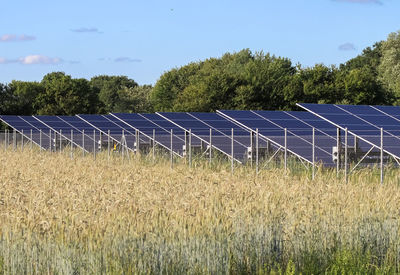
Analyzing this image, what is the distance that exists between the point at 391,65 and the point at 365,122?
47442 mm

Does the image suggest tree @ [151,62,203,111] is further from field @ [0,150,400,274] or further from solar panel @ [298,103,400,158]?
field @ [0,150,400,274]

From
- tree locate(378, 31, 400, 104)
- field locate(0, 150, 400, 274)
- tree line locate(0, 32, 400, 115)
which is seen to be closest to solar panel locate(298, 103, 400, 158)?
field locate(0, 150, 400, 274)

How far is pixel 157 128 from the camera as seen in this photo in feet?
110

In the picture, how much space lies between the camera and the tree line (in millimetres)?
59562

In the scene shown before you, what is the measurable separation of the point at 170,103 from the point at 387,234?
2820 inches

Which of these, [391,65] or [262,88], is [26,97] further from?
[391,65]

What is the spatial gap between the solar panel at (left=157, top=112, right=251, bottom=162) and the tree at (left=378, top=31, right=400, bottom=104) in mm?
33397

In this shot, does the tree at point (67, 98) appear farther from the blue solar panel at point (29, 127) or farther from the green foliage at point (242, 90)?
the blue solar panel at point (29, 127)

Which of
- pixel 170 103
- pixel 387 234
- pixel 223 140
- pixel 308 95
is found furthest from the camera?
pixel 170 103

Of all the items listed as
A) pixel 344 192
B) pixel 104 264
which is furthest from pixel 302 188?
pixel 104 264

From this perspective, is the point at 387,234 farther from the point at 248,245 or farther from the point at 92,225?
the point at 92,225

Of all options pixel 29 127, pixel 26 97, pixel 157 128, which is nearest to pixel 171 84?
pixel 26 97

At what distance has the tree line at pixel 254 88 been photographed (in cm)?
5956

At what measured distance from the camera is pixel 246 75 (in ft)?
206
